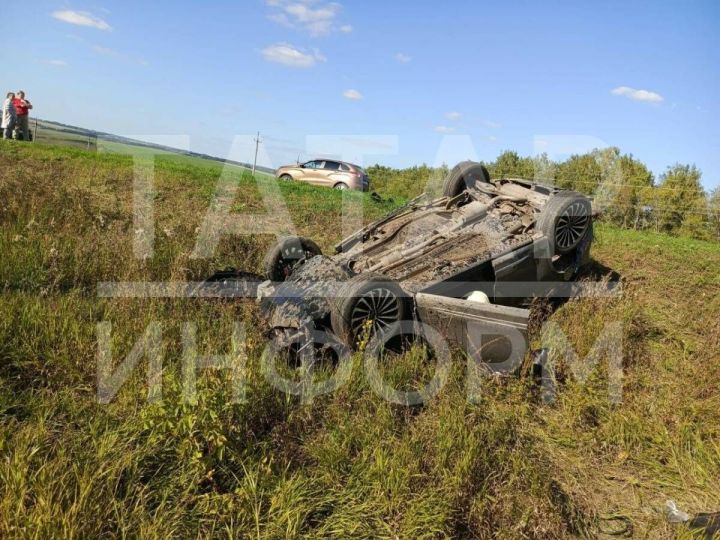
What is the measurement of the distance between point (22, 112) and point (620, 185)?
21720 millimetres

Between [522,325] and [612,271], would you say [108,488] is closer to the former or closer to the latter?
[522,325]

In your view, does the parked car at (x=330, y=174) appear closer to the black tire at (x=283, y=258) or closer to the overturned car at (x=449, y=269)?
the overturned car at (x=449, y=269)

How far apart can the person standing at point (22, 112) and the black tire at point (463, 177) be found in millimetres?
13745

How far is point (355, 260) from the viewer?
5883 millimetres

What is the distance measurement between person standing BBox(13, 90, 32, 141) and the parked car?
7957 mm

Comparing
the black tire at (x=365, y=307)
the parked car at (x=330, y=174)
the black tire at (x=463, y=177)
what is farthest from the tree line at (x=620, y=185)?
the black tire at (x=365, y=307)

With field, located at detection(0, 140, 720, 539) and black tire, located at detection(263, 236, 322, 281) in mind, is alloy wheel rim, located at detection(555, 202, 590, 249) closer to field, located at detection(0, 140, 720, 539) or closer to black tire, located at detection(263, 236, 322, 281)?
field, located at detection(0, 140, 720, 539)

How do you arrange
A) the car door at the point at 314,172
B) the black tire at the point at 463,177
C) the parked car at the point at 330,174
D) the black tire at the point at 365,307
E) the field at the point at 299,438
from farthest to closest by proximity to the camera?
1. the car door at the point at 314,172
2. the parked car at the point at 330,174
3. the black tire at the point at 463,177
4. the black tire at the point at 365,307
5. the field at the point at 299,438

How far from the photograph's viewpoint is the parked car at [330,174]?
61.4ft

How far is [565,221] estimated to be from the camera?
570 centimetres

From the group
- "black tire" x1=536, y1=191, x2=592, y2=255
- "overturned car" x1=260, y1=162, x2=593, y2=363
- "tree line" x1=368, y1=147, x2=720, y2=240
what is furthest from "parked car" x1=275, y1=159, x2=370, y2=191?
"black tire" x1=536, y1=191, x2=592, y2=255

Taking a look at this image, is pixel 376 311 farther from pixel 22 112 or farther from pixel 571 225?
pixel 22 112

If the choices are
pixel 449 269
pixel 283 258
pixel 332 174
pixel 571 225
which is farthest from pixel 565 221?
pixel 332 174

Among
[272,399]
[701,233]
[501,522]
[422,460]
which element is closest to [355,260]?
[272,399]
